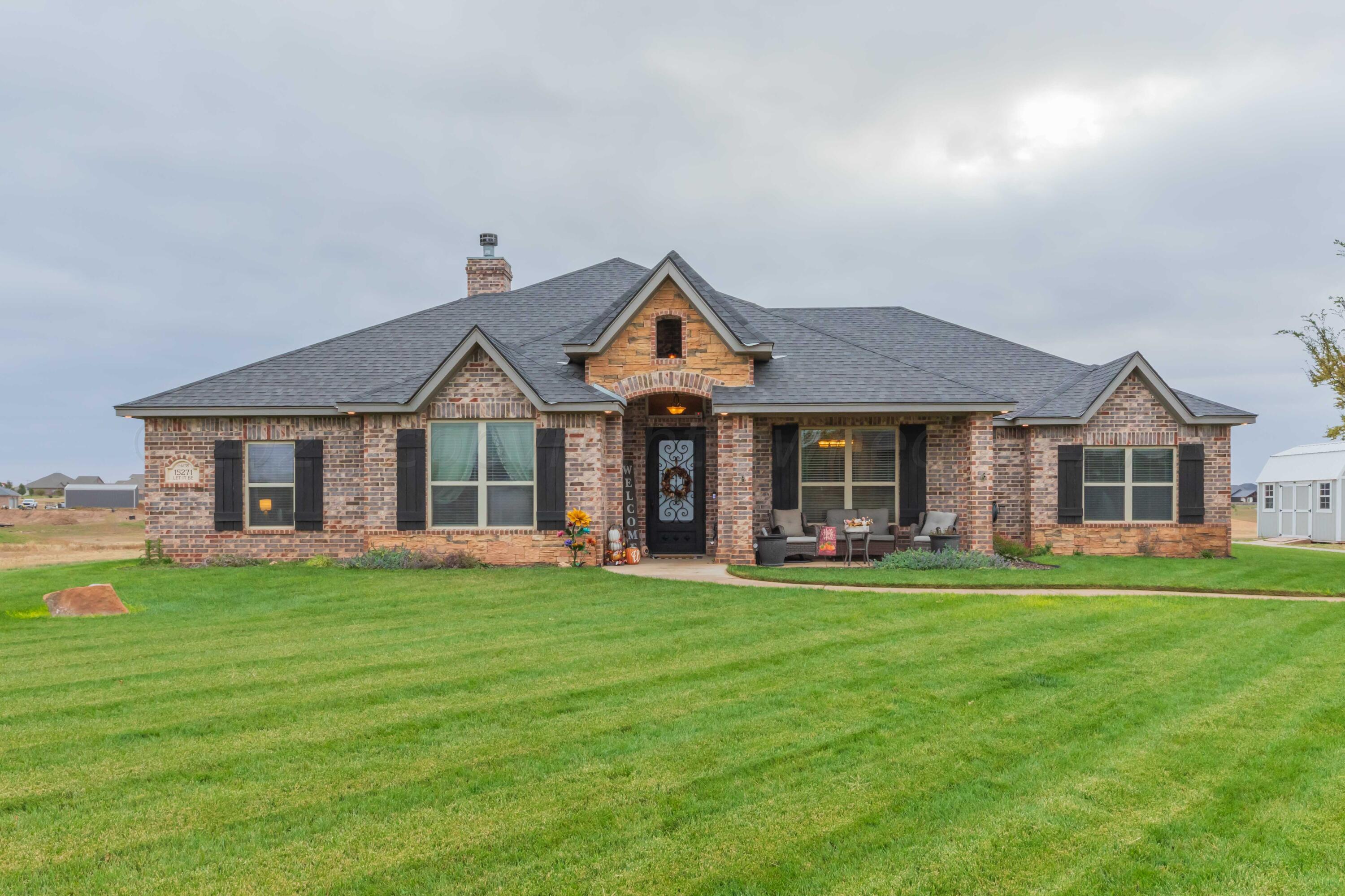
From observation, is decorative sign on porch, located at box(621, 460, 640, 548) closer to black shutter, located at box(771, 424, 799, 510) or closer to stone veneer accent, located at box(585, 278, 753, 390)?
stone veneer accent, located at box(585, 278, 753, 390)

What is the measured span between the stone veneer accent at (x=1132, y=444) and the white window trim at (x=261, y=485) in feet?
47.1

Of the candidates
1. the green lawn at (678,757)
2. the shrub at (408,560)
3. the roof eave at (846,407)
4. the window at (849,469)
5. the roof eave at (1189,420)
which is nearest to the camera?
the green lawn at (678,757)

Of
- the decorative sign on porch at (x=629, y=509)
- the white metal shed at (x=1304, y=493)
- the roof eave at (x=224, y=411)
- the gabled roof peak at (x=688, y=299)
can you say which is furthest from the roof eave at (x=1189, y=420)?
the roof eave at (x=224, y=411)

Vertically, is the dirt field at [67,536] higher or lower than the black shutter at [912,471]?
lower

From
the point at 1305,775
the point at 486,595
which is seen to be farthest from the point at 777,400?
the point at 1305,775

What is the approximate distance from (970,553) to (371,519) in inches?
415

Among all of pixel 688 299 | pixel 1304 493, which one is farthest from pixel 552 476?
pixel 1304 493

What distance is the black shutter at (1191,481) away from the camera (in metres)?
15.5

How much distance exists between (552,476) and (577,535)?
3.69ft

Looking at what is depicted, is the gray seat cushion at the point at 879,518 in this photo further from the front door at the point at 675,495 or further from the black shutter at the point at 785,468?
A: the front door at the point at 675,495

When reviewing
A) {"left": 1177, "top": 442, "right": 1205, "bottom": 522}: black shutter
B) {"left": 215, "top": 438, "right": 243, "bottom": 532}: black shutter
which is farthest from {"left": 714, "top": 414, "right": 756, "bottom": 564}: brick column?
{"left": 215, "top": 438, "right": 243, "bottom": 532}: black shutter

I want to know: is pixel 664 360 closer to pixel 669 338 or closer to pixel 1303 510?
pixel 669 338

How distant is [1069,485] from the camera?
1560 cm

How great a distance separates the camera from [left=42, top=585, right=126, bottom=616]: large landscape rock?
9.34 metres
